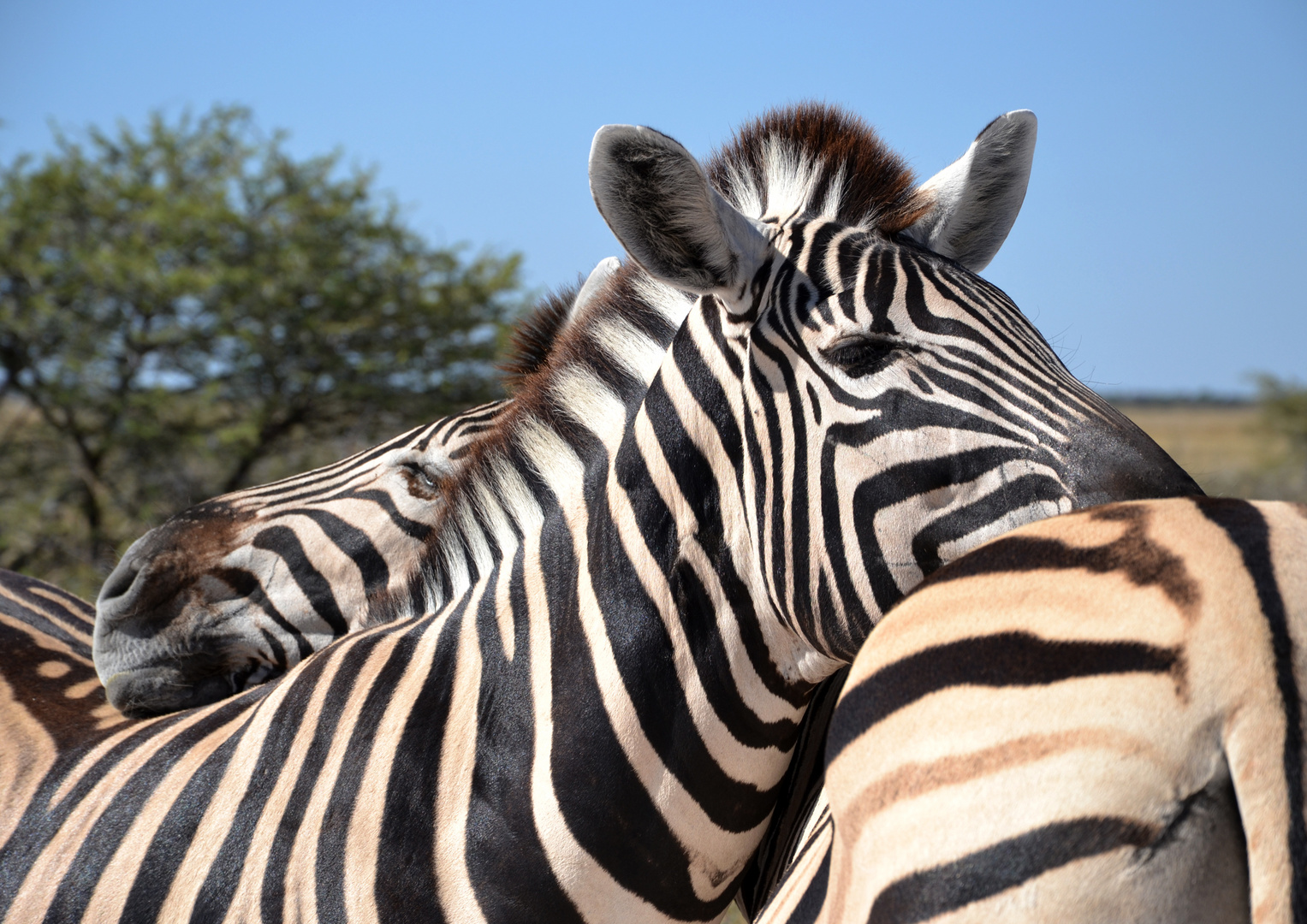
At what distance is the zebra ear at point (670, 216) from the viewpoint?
1.96m

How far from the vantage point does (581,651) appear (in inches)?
82.7

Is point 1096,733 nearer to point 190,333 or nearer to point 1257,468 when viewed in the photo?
point 190,333

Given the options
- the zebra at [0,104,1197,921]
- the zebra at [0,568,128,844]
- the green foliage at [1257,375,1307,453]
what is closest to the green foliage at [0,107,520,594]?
A: the zebra at [0,568,128,844]

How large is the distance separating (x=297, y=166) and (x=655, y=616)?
37.2ft

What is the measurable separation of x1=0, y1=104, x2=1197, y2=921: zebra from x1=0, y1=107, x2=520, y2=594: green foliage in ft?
30.5

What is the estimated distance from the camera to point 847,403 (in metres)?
1.91

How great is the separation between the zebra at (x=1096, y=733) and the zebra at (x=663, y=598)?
1.80 feet

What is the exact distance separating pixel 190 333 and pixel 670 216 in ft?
34.6

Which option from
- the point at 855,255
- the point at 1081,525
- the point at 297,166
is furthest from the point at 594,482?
the point at 297,166

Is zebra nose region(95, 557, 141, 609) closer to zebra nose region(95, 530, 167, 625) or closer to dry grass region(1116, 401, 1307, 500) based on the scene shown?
zebra nose region(95, 530, 167, 625)

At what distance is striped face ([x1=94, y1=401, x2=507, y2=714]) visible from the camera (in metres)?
3.10

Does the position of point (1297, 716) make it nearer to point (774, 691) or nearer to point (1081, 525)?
point (1081, 525)

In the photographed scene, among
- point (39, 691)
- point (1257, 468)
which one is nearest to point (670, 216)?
point (39, 691)

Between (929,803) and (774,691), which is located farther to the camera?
(774,691)
